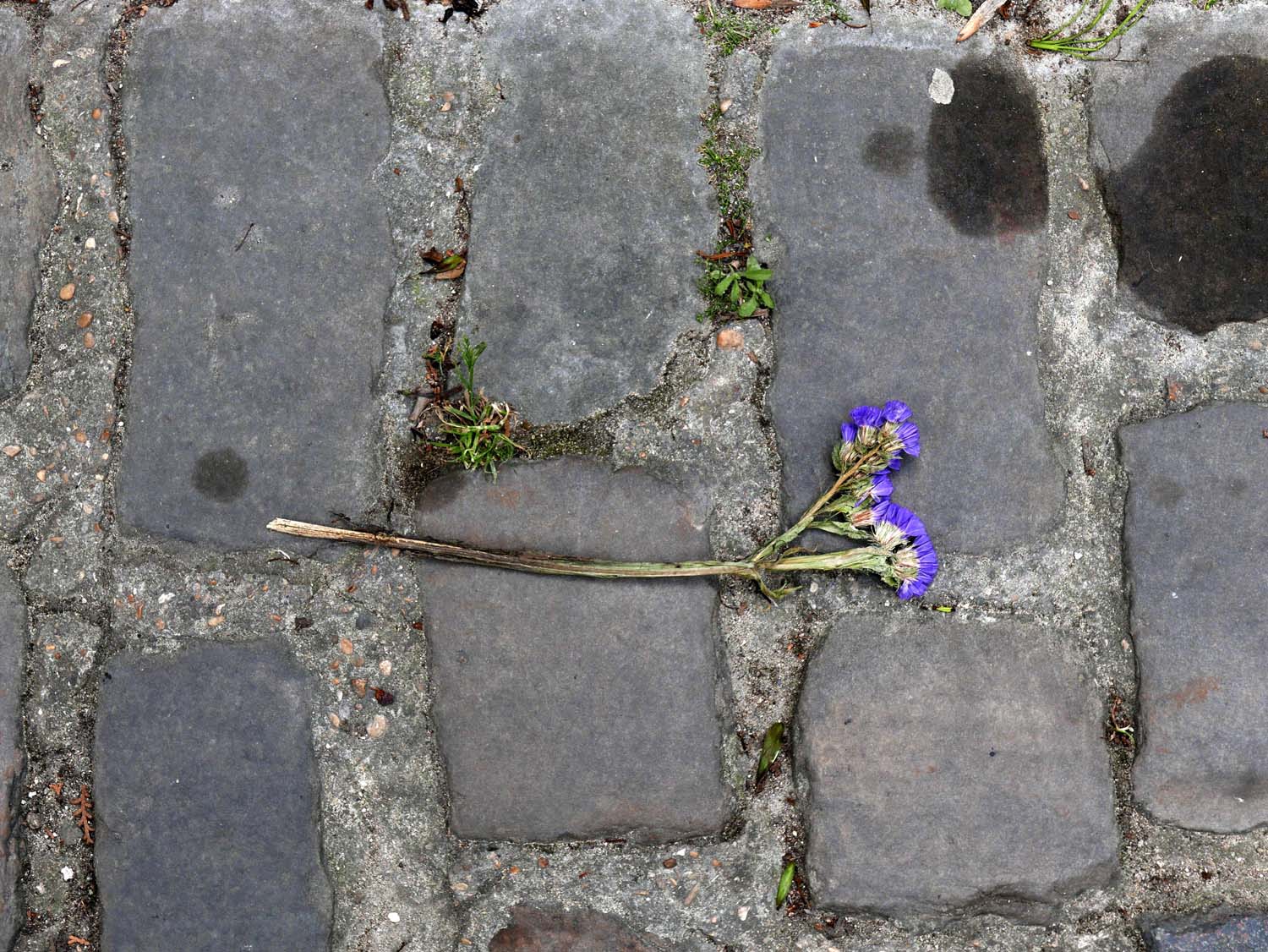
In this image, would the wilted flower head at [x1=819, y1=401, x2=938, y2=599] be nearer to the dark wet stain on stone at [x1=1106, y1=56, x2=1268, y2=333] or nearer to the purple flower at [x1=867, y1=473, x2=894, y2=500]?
the purple flower at [x1=867, y1=473, x2=894, y2=500]

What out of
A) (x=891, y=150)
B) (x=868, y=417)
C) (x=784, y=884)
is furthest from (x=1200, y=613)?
(x=891, y=150)

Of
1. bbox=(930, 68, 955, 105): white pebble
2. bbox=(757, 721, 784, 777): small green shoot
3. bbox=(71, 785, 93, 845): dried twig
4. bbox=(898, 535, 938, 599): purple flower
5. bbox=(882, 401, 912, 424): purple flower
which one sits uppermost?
bbox=(930, 68, 955, 105): white pebble

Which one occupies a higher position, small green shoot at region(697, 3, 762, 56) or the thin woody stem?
small green shoot at region(697, 3, 762, 56)

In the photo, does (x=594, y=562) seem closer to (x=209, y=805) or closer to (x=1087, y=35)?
(x=209, y=805)

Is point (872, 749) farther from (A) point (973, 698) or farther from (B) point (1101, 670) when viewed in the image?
(B) point (1101, 670)

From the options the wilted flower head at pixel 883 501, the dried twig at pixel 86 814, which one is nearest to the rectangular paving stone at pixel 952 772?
the wilted flower head at pixel 883 501

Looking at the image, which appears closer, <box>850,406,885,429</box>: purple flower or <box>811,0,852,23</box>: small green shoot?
<box>850,406,885,429</box>: purple flower

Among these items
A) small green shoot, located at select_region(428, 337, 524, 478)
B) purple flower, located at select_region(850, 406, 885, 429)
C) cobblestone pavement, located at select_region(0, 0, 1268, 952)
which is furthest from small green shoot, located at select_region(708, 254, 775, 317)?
small green shoot, located at select_region(428, 337, 524, 478)
